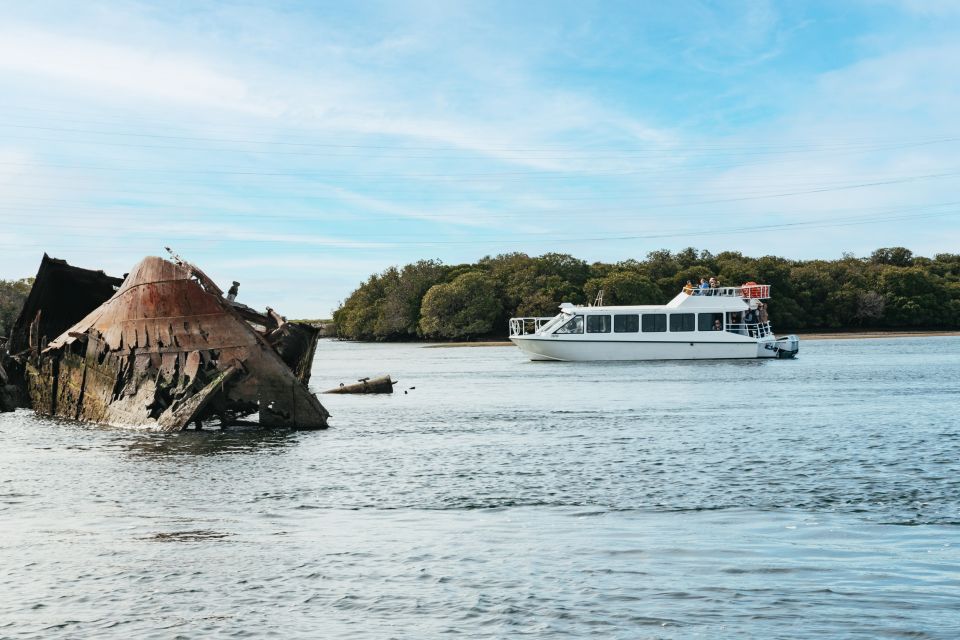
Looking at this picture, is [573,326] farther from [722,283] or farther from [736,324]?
[722,283]

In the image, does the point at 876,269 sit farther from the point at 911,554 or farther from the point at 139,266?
the point at 911,554

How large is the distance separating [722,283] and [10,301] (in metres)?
87.1

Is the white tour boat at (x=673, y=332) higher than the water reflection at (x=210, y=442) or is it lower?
higher

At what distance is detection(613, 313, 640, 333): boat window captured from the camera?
62.6 metres

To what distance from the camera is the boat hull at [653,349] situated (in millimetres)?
61844

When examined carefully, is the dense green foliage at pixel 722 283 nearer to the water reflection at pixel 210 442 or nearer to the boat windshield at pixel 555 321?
the boat windshield at pixel 555 321

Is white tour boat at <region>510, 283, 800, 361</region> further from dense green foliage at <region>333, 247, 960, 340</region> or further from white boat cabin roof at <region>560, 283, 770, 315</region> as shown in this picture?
dense green foliage at <region>333, 247, 960, 340</region>

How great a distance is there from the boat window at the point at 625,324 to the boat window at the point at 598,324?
525 mm

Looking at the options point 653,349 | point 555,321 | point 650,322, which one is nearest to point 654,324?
point 650,322

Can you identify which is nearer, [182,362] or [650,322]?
[182,362]

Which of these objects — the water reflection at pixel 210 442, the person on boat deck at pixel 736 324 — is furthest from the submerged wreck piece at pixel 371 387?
the person on boat deck at pixel 736 324

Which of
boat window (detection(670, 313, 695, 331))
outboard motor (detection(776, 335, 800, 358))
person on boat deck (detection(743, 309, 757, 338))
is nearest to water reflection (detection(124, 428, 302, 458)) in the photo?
boat window (detection(670, 313, 695, 331))

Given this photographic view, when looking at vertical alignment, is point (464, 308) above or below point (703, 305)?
above

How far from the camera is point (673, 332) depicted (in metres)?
62.4
